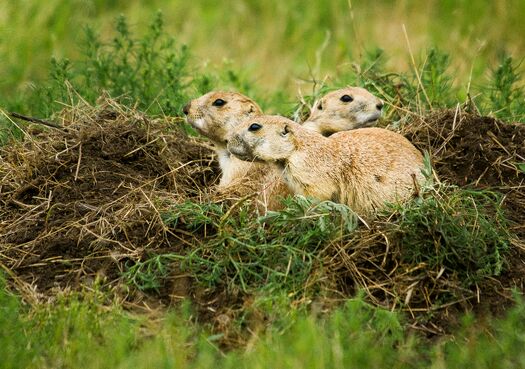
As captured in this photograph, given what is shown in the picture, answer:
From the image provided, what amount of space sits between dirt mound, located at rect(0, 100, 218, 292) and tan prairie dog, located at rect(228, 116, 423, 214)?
2.42ft

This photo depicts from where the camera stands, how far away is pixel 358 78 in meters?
8.79

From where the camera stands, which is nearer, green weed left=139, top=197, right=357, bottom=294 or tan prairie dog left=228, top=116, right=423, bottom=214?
green weed left=139, top=197, right=357, bottom=294

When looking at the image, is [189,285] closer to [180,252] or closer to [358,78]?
[180,252]

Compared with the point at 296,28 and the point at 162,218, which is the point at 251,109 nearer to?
the point at 162,218

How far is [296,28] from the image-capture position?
1320 cm

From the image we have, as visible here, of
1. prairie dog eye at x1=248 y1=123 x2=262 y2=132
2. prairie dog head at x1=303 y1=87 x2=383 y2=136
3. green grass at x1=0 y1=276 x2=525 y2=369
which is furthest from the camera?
prairie dog head at x1=303 y1=87 x2=383 y2=136

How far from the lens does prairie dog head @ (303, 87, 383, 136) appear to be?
793 cm

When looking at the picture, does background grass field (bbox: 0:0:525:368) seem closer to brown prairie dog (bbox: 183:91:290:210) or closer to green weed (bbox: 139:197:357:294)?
green weed (bbox: 139:197:357:294)

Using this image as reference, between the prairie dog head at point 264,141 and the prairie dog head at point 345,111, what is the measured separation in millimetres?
1094

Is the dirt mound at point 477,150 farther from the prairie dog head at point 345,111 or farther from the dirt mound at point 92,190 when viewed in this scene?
the dirt mound at point 92,190

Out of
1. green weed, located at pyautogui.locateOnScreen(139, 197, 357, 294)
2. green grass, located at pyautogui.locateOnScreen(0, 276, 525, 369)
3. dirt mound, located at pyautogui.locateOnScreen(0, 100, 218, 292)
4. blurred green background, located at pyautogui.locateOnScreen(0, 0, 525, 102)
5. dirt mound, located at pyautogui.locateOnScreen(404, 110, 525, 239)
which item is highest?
green grass, located at pyautogui.locateOnScreen(0, 276, 525, 369)

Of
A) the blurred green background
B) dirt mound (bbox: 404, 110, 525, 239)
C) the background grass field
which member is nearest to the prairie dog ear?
the background grass field

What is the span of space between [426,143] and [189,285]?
2332mm

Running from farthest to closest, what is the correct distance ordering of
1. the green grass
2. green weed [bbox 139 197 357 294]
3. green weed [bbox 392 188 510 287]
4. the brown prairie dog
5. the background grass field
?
the brown prairie dog
green weed [bbox 392 188 510 287]
green weed [bbox 139 197 357 294]
the background grass field
the green grass
